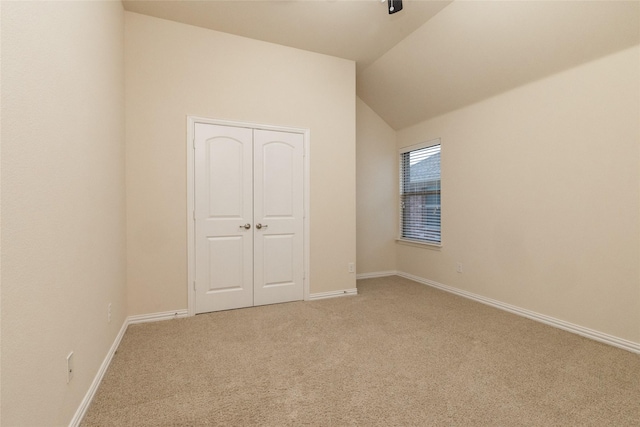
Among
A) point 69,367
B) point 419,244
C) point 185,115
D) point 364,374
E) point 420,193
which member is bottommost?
point 364,374

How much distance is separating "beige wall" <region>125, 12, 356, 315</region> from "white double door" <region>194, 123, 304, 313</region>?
0.17m

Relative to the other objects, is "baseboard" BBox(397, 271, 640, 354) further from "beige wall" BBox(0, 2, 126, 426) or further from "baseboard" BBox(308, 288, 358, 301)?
"beige wall" BBox(0, 2, 126, 426)

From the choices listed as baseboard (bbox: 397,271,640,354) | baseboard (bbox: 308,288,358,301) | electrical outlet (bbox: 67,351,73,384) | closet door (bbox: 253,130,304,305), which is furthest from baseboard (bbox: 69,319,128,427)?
baseboard (bbox: 397,271,640,354)

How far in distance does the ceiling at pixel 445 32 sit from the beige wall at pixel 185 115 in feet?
0.70

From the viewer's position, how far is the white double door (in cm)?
326

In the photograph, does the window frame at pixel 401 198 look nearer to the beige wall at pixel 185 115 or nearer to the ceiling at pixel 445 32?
the ceiling at pixel 445 32

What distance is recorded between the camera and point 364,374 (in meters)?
2.03

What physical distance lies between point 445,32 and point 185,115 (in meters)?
2.87

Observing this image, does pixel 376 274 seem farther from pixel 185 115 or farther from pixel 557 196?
pixel 185 115

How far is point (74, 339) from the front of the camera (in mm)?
1533

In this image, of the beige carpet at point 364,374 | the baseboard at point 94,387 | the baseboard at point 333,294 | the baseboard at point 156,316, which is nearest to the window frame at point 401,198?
the baseboard at point 333,294

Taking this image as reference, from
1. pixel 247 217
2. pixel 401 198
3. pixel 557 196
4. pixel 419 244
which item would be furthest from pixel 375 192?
pixel 557 196

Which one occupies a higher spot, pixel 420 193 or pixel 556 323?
pixel 420 193

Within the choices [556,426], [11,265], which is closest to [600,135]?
[556,426]
